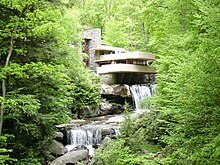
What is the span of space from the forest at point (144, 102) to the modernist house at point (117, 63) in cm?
698

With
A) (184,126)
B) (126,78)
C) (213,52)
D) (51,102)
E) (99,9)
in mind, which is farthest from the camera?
(99,9)

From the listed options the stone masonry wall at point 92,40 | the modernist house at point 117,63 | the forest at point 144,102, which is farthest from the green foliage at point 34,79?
the stone masonry wall at point 92,40

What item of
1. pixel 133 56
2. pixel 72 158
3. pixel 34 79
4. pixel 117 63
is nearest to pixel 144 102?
pixel 72 158

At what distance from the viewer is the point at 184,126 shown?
5.70 meters

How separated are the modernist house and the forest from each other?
22.9 ft

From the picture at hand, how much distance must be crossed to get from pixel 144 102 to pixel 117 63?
10.7 m

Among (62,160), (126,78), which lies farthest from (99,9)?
(62,160)

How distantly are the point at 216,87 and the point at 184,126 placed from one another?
132 cm

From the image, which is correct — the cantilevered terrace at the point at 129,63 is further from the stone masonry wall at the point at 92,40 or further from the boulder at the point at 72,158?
the boulder at the point at 72,158

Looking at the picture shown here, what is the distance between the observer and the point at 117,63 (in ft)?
78.5

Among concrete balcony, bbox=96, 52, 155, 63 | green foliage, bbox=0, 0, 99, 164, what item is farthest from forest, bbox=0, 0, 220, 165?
concrete balcony, bbox=96, 52, 155, 63

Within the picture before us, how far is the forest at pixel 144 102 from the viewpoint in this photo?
489cm

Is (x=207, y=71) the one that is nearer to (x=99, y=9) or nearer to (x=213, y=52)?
(x=213, y=52)

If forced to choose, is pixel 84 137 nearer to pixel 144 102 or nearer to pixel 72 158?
pixel 72 158
